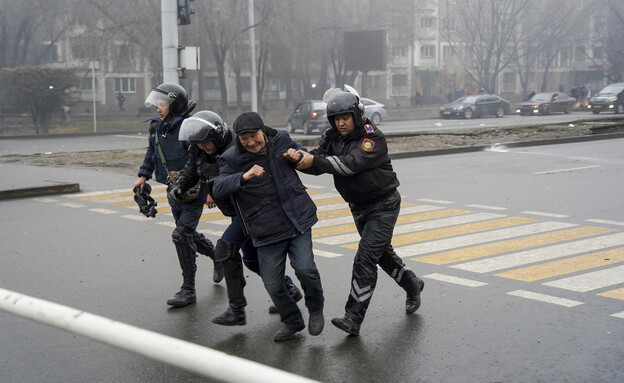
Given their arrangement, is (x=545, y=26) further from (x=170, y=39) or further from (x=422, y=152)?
(x=170, y=39)

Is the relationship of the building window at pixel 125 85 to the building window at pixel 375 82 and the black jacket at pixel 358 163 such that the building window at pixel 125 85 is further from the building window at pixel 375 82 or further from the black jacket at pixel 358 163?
the black jacket at pixel 358 163

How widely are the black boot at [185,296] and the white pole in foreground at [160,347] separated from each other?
12.8ft

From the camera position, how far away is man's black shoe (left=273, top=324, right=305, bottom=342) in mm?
5445

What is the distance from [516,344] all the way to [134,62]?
3794 cm

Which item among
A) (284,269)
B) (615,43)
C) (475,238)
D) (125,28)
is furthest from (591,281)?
(615,43)

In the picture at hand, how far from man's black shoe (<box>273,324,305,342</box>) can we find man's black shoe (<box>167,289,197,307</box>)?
4.01 feet

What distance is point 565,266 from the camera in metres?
7.50

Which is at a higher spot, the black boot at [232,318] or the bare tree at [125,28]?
the bare tree at [125,28]

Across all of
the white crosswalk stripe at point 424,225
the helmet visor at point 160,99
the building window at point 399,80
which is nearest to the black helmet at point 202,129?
the helmet visor at point 160,99

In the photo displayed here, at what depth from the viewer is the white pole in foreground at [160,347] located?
1.96 m

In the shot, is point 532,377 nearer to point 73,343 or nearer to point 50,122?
point 73,343

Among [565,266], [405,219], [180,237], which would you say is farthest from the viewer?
[405,219]

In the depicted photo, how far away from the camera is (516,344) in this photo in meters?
5.28

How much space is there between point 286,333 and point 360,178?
1.15m
